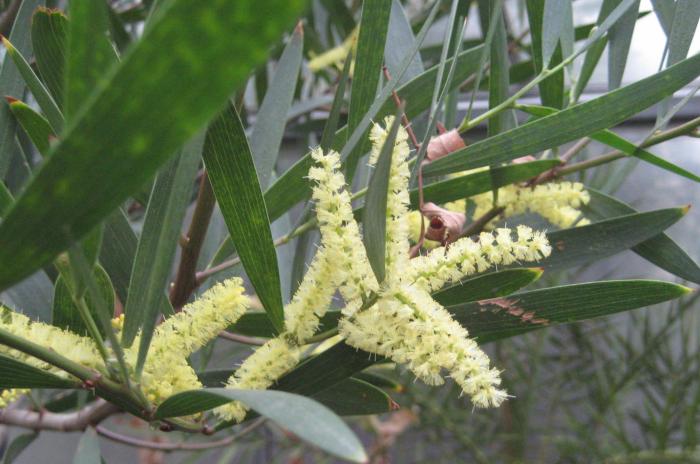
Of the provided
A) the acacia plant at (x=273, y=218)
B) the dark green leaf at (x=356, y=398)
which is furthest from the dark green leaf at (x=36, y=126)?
the dark green leaf at (x=356, y=398)

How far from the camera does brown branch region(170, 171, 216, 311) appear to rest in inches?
19.9

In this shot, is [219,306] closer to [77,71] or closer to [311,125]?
[77,71]

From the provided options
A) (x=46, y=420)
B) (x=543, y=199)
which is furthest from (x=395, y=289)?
(x=46, y=420)

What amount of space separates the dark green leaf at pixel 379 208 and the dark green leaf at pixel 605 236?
0.77 ft

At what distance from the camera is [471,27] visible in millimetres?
1975

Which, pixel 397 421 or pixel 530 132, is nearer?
pixel 530 132

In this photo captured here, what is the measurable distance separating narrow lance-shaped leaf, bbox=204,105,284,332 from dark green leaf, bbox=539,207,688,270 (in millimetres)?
249

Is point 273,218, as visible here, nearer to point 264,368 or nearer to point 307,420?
point 264,368

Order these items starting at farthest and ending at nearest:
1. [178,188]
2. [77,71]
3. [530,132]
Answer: [530,132] → [178,188] → [77,71]

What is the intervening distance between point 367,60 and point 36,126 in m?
0.20

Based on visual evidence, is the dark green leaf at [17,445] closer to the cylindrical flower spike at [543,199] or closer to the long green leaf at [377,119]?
the long green leaf at [377,119]

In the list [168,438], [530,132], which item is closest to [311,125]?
[530,132]

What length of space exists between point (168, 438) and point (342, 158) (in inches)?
61.9

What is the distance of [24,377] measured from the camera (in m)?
0.35
